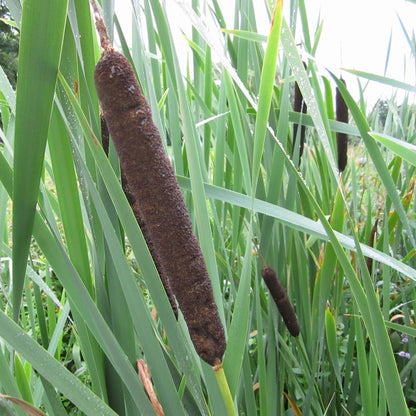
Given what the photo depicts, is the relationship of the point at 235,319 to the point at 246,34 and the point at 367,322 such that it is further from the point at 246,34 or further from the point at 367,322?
the point at 246,34

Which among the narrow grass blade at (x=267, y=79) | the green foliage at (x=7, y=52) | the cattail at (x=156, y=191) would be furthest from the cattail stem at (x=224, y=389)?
the green foliage at (x=7, y=52)

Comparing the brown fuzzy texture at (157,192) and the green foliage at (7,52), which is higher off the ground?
the green foliage at (7,52)

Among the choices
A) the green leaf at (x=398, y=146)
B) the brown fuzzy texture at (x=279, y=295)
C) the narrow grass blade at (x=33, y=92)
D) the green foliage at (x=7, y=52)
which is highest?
the green foliage at (x=7, y=52)

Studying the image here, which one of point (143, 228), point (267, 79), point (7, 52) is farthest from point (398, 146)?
point (7, 52)

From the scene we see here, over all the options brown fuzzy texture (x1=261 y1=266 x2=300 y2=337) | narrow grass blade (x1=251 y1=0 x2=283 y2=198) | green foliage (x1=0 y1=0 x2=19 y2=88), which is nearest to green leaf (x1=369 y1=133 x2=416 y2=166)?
narrow grass blade (x1=251 y1=0 x2=283 y2=198)

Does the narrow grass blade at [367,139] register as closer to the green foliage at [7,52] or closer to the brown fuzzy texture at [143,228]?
the brown fuzzy texture at [143,228]

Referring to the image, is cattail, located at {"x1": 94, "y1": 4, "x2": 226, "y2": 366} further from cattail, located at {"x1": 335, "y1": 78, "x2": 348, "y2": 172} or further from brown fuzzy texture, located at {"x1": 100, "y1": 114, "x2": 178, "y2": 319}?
cattail, located at {"x1": 335, "y1": 78, "x2": 348, "y2": 172}


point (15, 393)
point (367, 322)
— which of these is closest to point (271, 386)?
point (367, 322)
